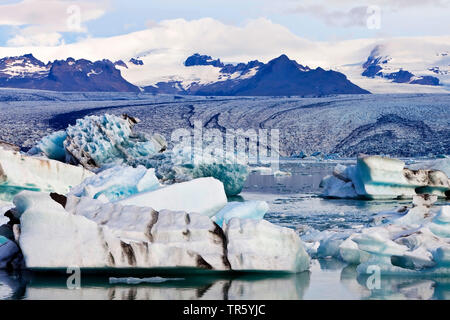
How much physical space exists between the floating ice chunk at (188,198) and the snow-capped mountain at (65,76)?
315ft

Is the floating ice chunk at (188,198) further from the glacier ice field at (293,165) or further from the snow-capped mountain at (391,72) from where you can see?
the snow-capped mountain at (391,72)

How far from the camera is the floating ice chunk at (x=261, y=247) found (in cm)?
356

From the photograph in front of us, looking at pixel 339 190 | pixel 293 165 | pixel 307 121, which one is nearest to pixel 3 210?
pixel 339 190

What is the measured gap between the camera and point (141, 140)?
12266 mm

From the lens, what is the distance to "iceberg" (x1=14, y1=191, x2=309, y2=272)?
348cm

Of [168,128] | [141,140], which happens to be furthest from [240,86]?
[141,140]

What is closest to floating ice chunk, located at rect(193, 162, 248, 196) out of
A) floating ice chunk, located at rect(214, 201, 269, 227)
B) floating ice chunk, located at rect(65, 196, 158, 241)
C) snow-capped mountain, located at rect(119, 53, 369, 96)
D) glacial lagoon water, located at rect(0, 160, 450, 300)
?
floating ice chunk, located at rect(214, 201, 269, 227)

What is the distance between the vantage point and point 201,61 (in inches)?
4646

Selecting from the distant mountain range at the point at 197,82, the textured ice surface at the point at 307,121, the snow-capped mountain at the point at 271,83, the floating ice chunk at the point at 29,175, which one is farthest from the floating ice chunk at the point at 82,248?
the distant mountain range at the point at 197,82

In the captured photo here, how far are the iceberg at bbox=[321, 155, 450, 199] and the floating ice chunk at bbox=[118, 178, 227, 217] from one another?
15.3 ft
